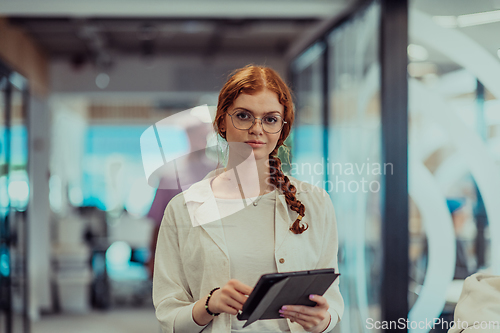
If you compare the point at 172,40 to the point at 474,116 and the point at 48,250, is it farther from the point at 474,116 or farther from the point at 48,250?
the point at 474,116

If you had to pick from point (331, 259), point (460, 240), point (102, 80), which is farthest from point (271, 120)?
point (102, 80)

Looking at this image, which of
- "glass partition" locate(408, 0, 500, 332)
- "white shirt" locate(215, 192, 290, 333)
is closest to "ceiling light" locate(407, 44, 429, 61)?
"glass partition" locate(408, 0, 500, 332)

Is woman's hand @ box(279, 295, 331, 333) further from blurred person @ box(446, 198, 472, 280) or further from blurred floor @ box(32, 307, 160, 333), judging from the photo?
blurred floor @ box(32, 307, 160, 333)

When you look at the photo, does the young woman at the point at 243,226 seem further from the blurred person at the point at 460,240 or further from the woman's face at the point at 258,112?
the blurred person at the point at 460,240

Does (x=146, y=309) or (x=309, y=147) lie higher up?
(x=309, y=147)

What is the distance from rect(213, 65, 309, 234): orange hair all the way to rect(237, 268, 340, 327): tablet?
0.71ft

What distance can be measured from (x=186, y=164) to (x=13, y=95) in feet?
9.04

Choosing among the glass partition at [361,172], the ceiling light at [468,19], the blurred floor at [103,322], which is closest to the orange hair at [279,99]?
the glass partition at [361,172]

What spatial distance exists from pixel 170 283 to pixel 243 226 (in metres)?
0.24

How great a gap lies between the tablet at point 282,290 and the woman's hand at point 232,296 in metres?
0.03

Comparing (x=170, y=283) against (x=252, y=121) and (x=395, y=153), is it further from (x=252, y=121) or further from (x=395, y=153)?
(x=395, y=153)

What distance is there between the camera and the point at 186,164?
1443mm

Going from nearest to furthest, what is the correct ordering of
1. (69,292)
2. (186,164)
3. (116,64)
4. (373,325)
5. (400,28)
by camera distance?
1. (186,164)
2. (400,28)
3. (373,325)
4. (69,292)
5. (116,64)

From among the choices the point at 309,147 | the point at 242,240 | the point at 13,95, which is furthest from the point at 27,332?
the point at 242,240
